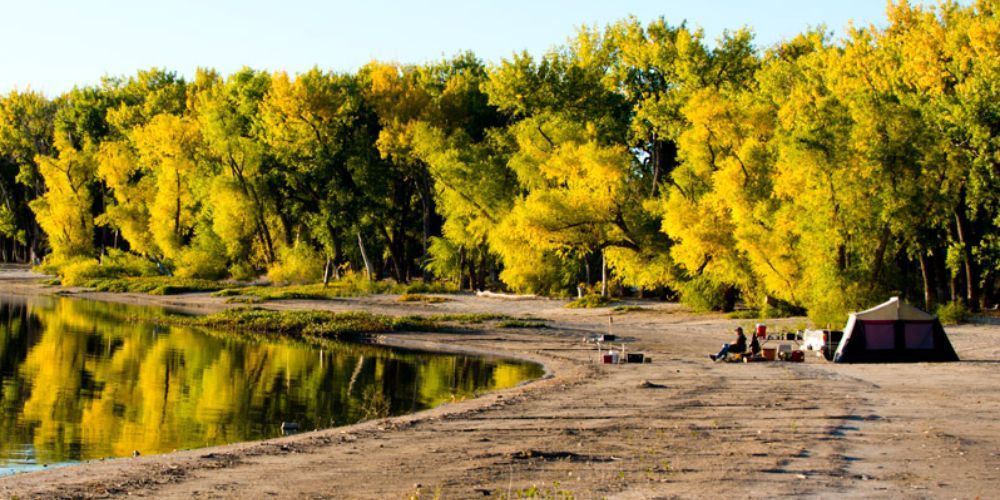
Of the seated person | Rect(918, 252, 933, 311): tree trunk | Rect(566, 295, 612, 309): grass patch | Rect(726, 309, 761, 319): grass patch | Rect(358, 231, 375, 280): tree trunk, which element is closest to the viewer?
the seated person

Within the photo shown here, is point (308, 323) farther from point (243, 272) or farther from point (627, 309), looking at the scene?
point (243, 272)

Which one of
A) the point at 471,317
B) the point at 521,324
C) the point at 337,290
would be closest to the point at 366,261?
the point at 337,290

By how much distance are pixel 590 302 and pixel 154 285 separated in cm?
3500

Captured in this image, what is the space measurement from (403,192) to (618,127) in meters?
21.2

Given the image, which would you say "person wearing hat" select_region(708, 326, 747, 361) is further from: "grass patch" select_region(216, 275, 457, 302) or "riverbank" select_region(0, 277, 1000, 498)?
"grass patch" select_region(216, 275, 457, 302)

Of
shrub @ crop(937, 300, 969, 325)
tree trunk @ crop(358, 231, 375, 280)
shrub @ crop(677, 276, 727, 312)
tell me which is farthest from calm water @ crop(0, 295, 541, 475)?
tree trunk @ crop(358, 231, 375, 280)

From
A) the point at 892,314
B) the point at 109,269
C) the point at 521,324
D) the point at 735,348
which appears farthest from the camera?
the point at 109,269

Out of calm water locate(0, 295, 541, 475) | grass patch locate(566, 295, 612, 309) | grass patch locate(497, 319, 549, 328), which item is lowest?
calm water locate(0, 295, 541, 475)

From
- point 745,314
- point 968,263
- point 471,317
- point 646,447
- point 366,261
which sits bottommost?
point 646,447

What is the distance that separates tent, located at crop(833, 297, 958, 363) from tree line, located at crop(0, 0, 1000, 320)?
981 cm

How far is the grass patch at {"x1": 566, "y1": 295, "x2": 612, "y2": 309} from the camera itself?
60.2 meters

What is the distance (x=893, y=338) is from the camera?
35.1 m

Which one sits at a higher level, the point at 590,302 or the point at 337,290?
the point at 337,290

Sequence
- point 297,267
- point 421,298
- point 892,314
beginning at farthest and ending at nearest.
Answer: point 297,267, point 421,298, point 892,314
